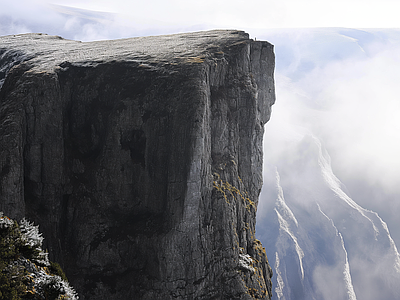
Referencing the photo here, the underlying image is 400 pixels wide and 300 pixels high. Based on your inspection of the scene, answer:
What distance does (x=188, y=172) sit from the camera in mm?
26312

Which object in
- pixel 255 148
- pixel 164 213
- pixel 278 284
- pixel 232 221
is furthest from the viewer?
pixel 278 284

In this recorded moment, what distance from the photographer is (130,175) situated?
29.2 metres

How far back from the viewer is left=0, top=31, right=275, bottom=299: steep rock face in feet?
88.2

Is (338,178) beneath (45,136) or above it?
above

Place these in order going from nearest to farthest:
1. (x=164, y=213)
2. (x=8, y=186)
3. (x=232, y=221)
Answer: (x=8, y=186) < (x=164, y=213) < (x=232, y=221)

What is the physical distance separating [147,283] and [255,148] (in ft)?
61.9

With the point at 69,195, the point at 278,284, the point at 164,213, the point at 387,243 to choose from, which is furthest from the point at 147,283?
the point at 387,243

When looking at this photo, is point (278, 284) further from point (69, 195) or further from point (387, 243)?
point (69, 195)

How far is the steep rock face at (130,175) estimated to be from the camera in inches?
1059

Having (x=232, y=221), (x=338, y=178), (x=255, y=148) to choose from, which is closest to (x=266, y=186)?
(x=338, y=178)

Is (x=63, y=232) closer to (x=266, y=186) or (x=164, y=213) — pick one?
(x=164, y=213)

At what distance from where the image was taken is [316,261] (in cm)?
9425

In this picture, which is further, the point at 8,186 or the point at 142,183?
the point at 142,183

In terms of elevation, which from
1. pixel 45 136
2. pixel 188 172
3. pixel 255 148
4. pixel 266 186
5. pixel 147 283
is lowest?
pixel 147 283
